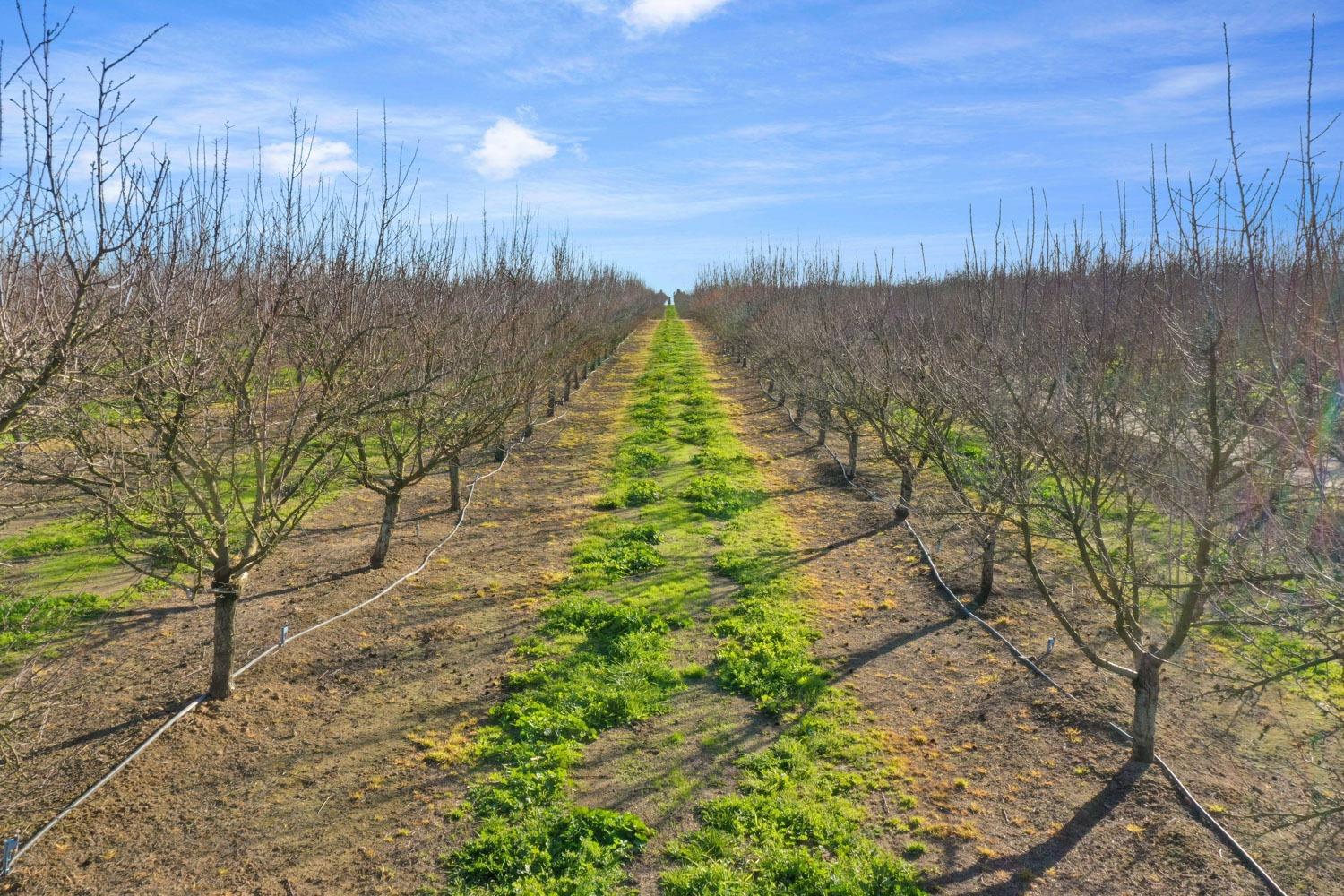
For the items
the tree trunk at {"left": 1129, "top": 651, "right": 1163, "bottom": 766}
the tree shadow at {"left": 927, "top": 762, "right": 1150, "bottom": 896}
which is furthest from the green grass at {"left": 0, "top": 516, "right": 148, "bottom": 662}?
the tree trunk at {"left": 1129, "top": 651, "right": 1163, "bottom": 766}

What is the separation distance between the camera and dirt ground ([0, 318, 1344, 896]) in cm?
464

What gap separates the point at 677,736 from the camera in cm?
600

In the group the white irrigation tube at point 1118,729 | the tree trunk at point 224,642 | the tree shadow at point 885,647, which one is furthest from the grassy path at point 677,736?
the tree trunk at point 224,642

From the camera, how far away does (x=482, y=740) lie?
5.83 m

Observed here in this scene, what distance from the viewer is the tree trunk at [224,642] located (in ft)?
20.7

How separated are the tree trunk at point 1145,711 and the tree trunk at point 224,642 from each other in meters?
6.55

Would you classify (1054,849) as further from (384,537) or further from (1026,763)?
(384,537)

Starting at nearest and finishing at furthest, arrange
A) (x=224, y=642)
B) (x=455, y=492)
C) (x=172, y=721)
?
(x=172, y=721) → (x=224, y=642) → (x=455, y=492)

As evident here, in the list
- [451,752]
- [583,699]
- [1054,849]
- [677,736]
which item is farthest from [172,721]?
[1054,849]

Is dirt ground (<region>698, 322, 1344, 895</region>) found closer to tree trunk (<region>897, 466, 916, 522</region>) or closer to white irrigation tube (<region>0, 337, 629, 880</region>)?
tree trunk (<region>897, 466, 916, 522</region>)

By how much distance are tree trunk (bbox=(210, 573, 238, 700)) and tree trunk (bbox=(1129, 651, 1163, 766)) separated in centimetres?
655

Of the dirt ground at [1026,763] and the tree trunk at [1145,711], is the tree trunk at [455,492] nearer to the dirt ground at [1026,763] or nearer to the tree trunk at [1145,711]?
the dirt ground at [1026,763]

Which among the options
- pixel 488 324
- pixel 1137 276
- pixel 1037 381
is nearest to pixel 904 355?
pixel 1137 276

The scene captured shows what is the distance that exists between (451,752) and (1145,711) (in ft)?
15.7
